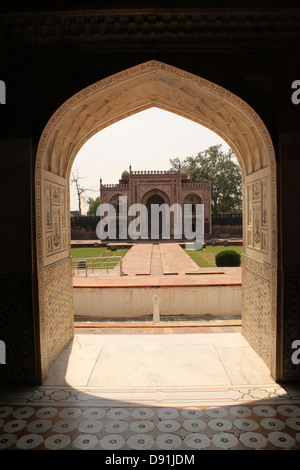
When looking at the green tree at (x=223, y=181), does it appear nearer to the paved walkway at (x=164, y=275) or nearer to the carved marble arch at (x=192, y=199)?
the carved marble arch at (x=192, y=199)

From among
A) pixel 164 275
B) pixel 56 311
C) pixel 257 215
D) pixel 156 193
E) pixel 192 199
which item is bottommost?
pixel 164 275

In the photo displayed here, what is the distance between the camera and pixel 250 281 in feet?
12.7

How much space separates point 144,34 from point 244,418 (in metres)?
3.22

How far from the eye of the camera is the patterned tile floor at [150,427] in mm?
2262

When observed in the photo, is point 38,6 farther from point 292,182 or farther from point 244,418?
point 244,418

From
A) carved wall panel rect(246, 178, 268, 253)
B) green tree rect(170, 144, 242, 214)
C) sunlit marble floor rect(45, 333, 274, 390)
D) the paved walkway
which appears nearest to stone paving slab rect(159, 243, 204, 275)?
the paved walkway

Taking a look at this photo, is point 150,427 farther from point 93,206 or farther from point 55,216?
point 93,206

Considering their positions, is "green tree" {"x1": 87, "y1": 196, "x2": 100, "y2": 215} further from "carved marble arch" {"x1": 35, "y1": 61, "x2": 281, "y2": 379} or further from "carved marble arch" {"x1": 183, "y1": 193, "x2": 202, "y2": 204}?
"carved marble arch" {"x1": 35, "y1": 61, "x2": 281, "y2": 379}

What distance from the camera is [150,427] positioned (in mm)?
2449

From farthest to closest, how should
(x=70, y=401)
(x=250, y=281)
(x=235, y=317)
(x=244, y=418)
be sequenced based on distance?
(x=235, y=317) → (x=250, y=281) → (x=70, y=401) → (x=244, y=418)

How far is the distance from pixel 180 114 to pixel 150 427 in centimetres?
324

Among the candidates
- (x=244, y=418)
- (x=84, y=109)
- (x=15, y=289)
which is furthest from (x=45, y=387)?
(x=84, y=109)

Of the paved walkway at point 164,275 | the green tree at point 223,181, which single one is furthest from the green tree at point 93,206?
the paved walkway at point 164,275

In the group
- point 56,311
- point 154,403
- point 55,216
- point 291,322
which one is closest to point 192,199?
point 55,216
